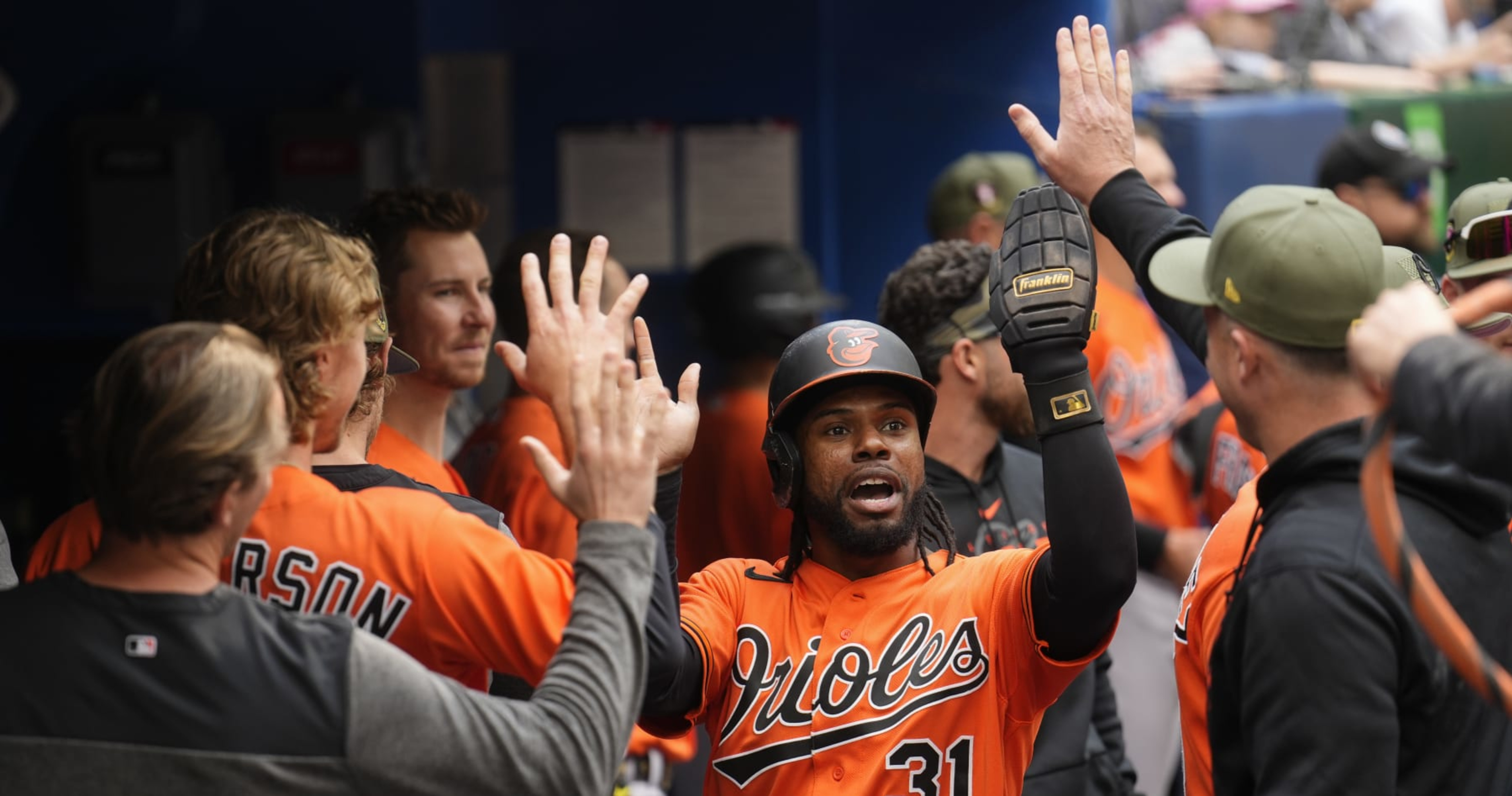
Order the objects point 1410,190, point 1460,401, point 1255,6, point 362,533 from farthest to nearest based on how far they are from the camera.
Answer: point 1255,6
point 1410,190
point 362,533
point 1460,401

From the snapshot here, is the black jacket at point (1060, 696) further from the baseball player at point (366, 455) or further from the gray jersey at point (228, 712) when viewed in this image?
the gray jersey at point (228, 712)

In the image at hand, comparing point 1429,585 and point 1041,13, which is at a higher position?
point 1041,13

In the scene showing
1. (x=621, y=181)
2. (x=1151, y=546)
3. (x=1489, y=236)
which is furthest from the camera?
(x=621, y=181)

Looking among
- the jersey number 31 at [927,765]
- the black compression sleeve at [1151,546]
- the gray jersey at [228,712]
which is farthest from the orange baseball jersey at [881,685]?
the black compression sleeve at [1151,546]

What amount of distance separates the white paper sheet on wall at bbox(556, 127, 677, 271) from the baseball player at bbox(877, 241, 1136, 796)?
8.25 feet

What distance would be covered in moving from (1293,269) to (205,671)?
153 cm

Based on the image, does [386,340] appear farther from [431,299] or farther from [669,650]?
[431,299]

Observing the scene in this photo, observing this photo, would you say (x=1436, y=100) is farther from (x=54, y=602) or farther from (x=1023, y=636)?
(x=54, y=602)

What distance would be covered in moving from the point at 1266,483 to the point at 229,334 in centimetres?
144

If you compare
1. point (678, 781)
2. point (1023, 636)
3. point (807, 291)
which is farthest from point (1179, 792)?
point (1023, 636)

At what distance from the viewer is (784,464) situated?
2850 mm

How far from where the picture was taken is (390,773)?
2027 millimetres

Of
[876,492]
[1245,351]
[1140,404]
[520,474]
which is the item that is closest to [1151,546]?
[1140,404]

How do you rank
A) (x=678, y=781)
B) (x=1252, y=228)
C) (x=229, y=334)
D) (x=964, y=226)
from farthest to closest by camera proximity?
1. (x=964, y=226)
2. (x=678, y=781)
3. (x=1252, y=228)
4. (x=229, y=334)
